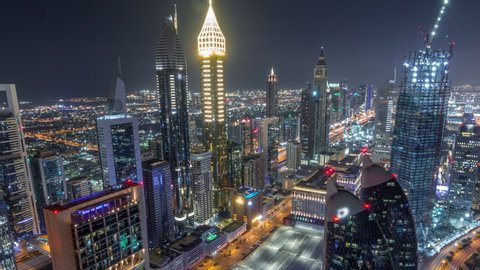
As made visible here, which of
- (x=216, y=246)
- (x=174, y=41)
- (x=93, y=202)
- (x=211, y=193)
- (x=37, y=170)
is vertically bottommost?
(x=216, y=246)

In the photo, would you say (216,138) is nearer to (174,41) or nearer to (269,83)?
(174,41)

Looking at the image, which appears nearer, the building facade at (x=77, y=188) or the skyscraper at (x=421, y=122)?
the skyscraper at (x=421, y=122)

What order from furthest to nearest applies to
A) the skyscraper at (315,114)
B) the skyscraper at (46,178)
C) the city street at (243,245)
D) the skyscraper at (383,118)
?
the skyscraper at (383,118) < the skyscraper at (315,114) < the skyscraper at (46,178) < the city street at (243,245)

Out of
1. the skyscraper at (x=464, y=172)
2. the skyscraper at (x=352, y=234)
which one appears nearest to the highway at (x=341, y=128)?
the skyscraper at (x=464, y=172)

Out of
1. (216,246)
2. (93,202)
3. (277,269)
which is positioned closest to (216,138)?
(216,246)

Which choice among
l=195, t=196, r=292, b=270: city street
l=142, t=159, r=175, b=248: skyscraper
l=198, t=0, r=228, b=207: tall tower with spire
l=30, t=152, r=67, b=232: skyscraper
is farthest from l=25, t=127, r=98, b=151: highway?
l=195, t=196, r=292, b=270: city street

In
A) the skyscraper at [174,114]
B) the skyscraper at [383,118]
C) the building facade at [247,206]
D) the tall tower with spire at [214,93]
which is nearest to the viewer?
the building facade at [247,206]

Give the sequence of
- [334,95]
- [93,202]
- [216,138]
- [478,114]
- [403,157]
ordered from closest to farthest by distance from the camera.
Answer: [93,202]
[403,157]
[216,138]
[478,114]
[334,95]

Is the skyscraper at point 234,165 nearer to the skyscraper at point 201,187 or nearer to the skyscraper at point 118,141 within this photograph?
the skyscraper at point 201,187
